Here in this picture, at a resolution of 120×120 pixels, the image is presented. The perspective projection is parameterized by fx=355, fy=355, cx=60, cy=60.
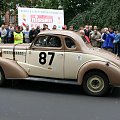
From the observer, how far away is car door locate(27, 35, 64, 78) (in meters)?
9.83

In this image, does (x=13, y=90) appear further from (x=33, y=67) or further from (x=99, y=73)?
(x=99, y=73)

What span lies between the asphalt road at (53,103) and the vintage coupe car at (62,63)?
0.39 m

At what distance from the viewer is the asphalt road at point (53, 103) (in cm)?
737

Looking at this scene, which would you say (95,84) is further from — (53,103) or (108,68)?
(53,103)

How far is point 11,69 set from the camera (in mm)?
10234

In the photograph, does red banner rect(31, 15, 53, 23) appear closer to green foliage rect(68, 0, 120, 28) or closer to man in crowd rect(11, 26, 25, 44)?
man in crowd rect(11, 26, 25, 44)

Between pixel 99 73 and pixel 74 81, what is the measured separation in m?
0.77

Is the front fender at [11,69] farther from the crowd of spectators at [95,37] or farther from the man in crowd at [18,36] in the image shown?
the crowd of spectators at [95,37]

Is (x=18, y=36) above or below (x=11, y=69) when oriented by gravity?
above

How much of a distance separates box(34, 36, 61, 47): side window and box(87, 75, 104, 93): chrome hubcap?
53.7 inches

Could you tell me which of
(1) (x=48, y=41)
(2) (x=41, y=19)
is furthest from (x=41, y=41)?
(2) (x=41, y=19)

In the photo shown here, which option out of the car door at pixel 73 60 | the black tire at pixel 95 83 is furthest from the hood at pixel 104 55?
the black tire at pixel 95 83

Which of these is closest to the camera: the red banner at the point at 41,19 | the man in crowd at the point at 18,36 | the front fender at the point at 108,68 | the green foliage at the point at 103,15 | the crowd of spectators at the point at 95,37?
the front fender at the point at 108,68

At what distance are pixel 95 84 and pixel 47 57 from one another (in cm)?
154
